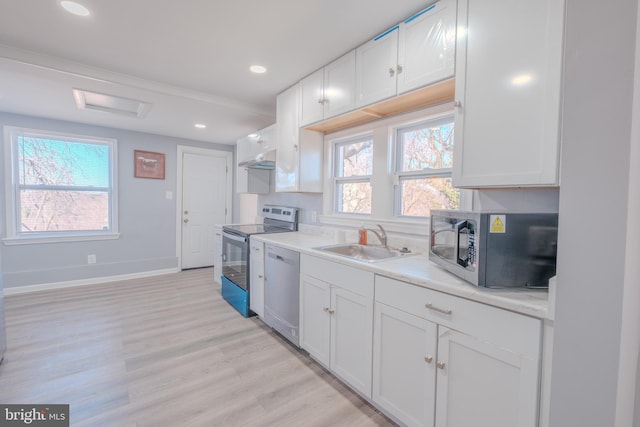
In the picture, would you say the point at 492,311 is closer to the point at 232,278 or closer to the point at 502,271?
the point at 502,271

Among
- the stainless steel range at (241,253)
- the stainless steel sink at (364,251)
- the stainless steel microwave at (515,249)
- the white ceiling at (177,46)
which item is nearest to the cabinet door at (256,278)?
the stainless steel range at (241,253)

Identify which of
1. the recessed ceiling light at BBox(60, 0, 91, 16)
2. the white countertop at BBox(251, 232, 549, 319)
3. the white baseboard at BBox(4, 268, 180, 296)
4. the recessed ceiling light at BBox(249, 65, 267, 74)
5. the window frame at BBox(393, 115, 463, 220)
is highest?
the recessed ceiling light at BBox(249, 65, 267, 74)

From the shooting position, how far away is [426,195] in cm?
216

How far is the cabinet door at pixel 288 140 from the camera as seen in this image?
112 inches

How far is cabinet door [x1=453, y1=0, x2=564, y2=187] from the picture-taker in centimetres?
118

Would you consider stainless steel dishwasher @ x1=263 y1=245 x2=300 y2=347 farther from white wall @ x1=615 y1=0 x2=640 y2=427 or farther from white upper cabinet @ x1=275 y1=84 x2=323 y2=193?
white wall @ x1=615 y1=0 x2=640 y2=427

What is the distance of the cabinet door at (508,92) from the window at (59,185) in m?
4.70

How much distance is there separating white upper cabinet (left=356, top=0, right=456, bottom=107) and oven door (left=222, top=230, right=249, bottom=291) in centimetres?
185

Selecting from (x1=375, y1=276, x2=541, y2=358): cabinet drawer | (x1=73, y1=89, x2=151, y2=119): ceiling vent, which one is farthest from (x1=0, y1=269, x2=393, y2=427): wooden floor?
(x1=73, y1=89, x2=151, y2=119): ceiling vent

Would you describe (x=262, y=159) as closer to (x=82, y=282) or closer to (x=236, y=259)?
(x=236, y=259)

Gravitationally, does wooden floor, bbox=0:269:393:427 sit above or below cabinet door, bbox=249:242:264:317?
below

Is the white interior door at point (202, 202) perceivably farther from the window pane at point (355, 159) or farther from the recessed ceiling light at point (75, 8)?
the recessed ceiling light at point (75, 8)

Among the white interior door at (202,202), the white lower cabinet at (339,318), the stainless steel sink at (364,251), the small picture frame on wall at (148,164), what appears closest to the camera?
the white lower cabinet at (339,318)

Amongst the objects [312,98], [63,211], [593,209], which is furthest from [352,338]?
[63,211]
